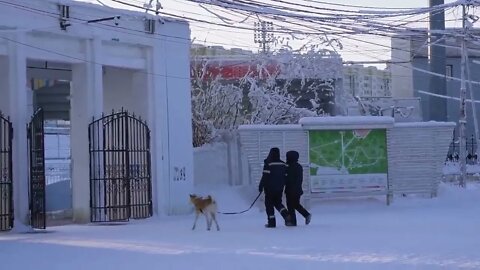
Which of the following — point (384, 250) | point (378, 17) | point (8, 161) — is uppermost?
point (378, 17)

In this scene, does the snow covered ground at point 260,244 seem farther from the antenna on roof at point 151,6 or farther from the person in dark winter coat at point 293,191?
the antenna on roof at point 151,6

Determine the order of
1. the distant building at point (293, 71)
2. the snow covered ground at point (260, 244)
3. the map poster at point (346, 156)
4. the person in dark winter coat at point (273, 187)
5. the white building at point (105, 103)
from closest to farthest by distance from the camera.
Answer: the snow covered ground at point (260, 244) < the person in dark winter coat at point (273, 187) < the white building at point (105, 103) < the map poster at point (346, 156) < the distant building at point (293, 71)

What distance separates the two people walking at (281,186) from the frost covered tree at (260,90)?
1143 centimetres

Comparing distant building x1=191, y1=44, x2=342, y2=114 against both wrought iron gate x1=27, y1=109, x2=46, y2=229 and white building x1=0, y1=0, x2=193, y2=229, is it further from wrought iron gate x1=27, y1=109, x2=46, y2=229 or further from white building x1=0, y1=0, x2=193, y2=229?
wrought iron gate x1=27, y1=109, x2=46, y2=229

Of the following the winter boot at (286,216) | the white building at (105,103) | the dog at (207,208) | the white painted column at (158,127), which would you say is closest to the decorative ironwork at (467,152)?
the white building at (105,103)

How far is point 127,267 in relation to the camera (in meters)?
13.6

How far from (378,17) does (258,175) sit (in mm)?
5889

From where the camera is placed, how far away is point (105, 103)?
87.8 ft

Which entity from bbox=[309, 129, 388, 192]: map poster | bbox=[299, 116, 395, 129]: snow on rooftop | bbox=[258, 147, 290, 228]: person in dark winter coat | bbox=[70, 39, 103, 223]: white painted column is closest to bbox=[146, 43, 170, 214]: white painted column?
bbox=[70, 39, 103, 223]: white painted column

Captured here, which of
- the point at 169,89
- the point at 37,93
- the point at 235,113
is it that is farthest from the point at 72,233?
the point at 235,113

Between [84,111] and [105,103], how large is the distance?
3.41m

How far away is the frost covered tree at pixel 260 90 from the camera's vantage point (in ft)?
112

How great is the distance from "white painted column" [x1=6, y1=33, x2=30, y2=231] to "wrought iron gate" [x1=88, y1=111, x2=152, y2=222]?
2.36 m

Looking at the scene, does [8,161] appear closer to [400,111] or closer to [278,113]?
[278,113]
